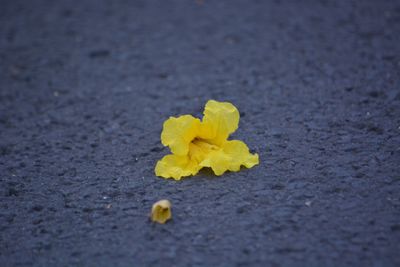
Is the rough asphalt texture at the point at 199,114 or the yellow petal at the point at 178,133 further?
the yellow petal at the point at 178,133

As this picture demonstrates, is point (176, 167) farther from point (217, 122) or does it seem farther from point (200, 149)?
Answer: point (217, 122)

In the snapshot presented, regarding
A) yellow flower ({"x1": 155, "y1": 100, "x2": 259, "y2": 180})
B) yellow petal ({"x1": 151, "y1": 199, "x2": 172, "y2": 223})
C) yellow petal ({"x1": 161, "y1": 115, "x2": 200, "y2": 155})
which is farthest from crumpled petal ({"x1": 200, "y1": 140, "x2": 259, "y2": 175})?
yellow petal ({"x1": 151, "y1": 199, "x2": 172, "y2": 223})

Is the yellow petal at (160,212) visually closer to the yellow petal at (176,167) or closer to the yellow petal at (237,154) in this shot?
the yellow petal at (176,167)

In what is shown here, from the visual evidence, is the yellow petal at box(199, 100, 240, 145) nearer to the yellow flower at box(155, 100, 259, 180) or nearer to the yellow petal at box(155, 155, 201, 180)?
the yellow flower at box(155, 100, 259, 180)

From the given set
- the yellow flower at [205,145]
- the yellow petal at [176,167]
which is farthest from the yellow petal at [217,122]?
the yellow petal at [176,167]

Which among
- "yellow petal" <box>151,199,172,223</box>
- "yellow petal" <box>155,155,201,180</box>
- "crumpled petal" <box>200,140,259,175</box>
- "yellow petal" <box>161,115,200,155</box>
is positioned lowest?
"yellow petal" <box>151,199,172,223</box>

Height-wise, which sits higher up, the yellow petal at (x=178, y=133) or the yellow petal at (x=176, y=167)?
the yellow petal at (x=178, y=133)

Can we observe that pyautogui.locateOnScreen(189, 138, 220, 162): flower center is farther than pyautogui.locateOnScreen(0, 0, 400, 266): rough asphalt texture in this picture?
Yes
